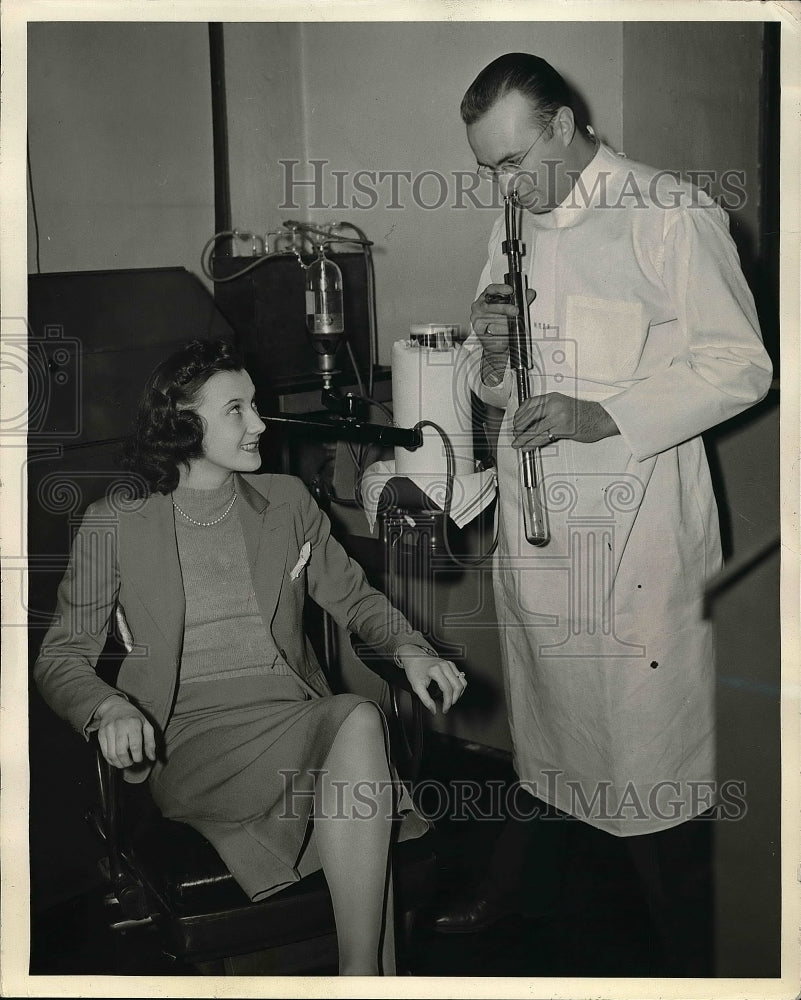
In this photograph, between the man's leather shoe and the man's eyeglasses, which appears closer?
the man's eyeglasses

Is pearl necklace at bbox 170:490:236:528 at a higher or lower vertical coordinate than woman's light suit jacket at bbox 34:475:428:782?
higher

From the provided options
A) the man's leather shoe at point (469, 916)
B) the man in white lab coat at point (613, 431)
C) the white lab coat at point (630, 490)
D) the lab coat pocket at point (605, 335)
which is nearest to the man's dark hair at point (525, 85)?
the man in white lab coat at point (613, 431)

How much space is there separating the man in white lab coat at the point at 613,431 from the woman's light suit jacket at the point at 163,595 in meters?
0.32

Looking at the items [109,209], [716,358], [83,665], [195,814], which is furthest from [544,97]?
[195,814]

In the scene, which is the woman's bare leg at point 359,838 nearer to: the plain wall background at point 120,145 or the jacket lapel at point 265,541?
the jacket lapel at point 265,541

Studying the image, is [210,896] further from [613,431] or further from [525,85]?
[525,85]

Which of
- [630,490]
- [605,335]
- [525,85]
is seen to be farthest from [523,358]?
[525,85]

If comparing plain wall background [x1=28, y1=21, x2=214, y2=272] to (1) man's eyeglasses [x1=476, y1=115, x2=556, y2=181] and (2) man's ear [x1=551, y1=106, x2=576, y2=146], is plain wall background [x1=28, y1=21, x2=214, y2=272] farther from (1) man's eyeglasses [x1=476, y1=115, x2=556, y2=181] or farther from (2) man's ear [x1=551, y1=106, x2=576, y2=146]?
(2) man's ear [x1=551, y1=106, x2=576, y2=146]

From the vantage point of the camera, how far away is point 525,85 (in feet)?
5.50

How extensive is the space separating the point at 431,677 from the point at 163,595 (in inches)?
17.4

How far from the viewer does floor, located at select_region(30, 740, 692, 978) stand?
1658 millimetres

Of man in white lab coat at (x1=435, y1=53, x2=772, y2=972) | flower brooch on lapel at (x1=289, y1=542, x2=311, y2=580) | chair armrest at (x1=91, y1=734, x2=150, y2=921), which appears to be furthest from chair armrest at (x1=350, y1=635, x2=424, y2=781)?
chair armrest at (x1=91, y1=734, x2=150, y2=921)

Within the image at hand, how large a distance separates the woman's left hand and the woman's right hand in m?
0.40

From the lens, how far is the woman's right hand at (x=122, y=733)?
57.9 inches
